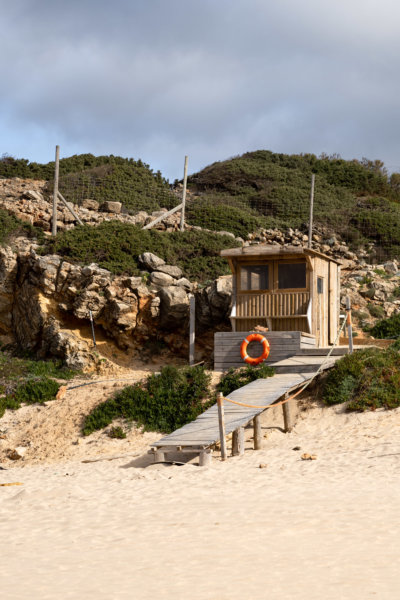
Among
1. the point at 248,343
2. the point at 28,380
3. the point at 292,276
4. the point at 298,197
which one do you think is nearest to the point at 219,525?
the point at 248,343

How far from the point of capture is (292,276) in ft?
59.5

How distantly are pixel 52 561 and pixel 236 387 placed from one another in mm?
8999

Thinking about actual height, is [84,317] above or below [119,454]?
above

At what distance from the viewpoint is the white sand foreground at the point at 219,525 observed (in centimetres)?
652

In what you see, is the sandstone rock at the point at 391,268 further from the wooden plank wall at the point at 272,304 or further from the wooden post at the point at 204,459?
the wooden post at the point at 204,459

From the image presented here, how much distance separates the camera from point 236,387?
1612cm

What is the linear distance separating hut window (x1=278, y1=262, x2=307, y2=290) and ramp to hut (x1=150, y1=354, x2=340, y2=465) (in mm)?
2161

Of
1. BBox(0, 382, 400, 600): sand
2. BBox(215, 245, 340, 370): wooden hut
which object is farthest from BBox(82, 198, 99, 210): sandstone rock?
BBox(0, 382, 400, 600): sand

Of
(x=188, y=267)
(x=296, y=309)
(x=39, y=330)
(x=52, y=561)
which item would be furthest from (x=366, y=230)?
(x=52, y=561)

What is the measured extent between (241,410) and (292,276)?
5619 mm

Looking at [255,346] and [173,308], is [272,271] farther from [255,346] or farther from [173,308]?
[173,308]

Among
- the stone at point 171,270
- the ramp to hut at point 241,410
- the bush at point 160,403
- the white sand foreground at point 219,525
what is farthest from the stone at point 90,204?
the white sand foreground at point 219,525

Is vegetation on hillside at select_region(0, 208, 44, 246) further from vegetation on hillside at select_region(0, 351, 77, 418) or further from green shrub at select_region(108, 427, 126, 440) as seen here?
green shrub at select_region(108, 427, 126, 440)

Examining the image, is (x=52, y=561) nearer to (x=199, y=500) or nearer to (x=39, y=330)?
(x=199, y=500)
